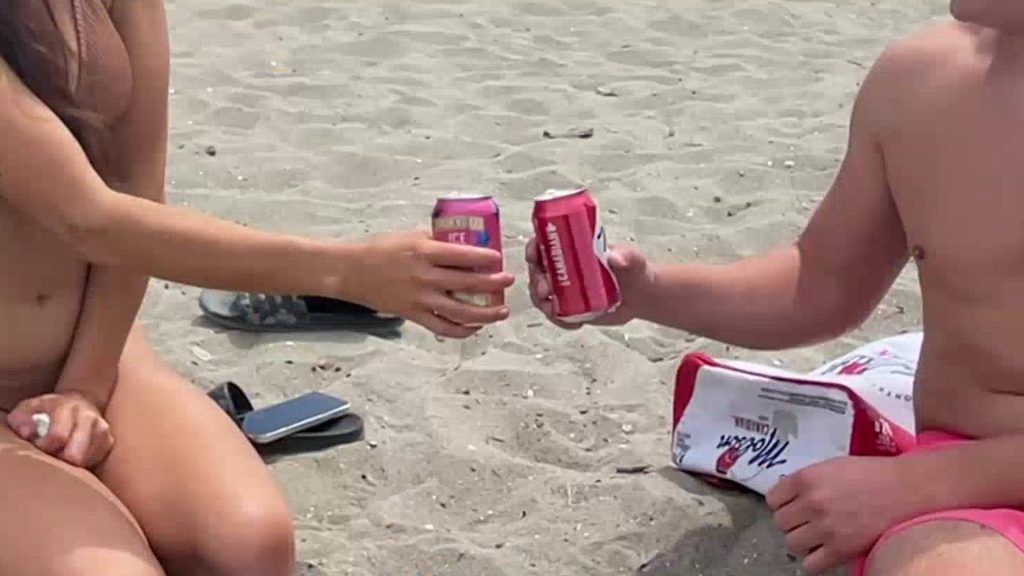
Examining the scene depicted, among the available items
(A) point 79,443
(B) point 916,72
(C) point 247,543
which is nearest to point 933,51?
(B) point 916,72

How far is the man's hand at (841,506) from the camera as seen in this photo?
6.12 ft

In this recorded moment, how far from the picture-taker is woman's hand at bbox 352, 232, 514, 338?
5.95ft

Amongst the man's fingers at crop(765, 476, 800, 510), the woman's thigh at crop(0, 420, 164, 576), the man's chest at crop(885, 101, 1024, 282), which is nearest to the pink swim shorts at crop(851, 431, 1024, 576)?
the man's fingers at crop(765, 476, 800, 510)

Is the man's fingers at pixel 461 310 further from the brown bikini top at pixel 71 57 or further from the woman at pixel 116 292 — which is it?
the brown bikini top at pixel 71 57

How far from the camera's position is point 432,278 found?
181cm

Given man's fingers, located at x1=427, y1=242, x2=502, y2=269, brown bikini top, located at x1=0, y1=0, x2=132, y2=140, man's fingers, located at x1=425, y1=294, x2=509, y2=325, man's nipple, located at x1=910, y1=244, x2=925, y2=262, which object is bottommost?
man's fingers, located at x1=425, y1=294, x2=509, y2=325

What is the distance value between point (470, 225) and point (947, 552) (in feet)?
2.16

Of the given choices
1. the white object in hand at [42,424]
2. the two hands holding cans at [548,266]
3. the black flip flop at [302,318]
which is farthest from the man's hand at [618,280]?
the black flip flop at [302,318]

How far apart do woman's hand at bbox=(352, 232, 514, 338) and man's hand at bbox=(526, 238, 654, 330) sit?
0.17 metres

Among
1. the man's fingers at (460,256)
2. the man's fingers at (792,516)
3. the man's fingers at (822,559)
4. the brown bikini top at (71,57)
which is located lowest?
the man's fingers at (822,559)

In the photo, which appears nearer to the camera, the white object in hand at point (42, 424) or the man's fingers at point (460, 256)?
the man's fingers at point (460, 256)

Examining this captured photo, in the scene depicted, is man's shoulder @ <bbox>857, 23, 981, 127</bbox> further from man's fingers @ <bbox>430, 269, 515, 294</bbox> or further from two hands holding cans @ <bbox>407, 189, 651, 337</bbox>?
man's fingers @ <bbox>430, 269, 515, 294</bbox>

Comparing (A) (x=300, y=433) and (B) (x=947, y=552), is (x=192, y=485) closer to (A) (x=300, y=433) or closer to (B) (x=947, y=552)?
(A) (x=300, y=433)

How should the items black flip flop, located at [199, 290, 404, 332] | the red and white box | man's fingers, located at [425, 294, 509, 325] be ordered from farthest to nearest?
black flip flop, located at [199, 290, 404, 332] < the red and white box < man's fingers, located at [425, 294, 509, 325]
